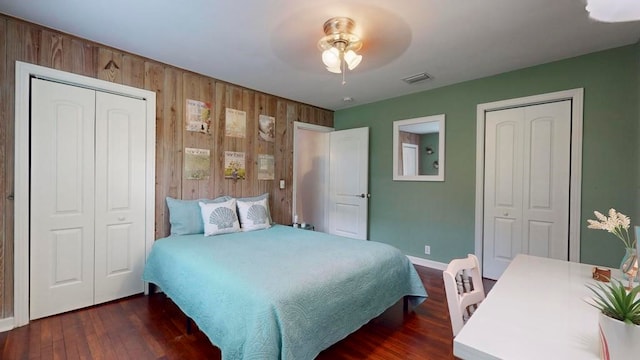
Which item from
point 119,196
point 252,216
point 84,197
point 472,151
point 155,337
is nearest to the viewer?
point 155,337

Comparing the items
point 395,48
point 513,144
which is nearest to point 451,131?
point 513,144

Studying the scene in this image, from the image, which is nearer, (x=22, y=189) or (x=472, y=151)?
(x=22, y=189)

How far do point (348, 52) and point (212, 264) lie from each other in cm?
186

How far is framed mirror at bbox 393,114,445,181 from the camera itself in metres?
3.81

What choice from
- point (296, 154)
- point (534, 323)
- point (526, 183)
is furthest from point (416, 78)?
point (534, 323)

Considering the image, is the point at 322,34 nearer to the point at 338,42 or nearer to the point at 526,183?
the point at 338,42

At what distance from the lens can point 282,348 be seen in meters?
1.40

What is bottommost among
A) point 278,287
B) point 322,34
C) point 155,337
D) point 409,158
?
point 155,337

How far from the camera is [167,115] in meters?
2.99

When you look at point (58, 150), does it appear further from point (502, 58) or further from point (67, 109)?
point (502, 58)

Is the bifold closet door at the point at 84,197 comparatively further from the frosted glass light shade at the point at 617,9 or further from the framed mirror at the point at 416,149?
the frosted glass light shade at the point at 617,9

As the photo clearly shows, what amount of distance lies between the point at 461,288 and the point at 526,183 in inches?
94.5

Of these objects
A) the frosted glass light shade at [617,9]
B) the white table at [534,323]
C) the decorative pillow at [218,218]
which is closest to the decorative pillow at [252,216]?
the decorative pillow at [218,218]

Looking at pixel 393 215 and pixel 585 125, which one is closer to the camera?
pixel 585 125
